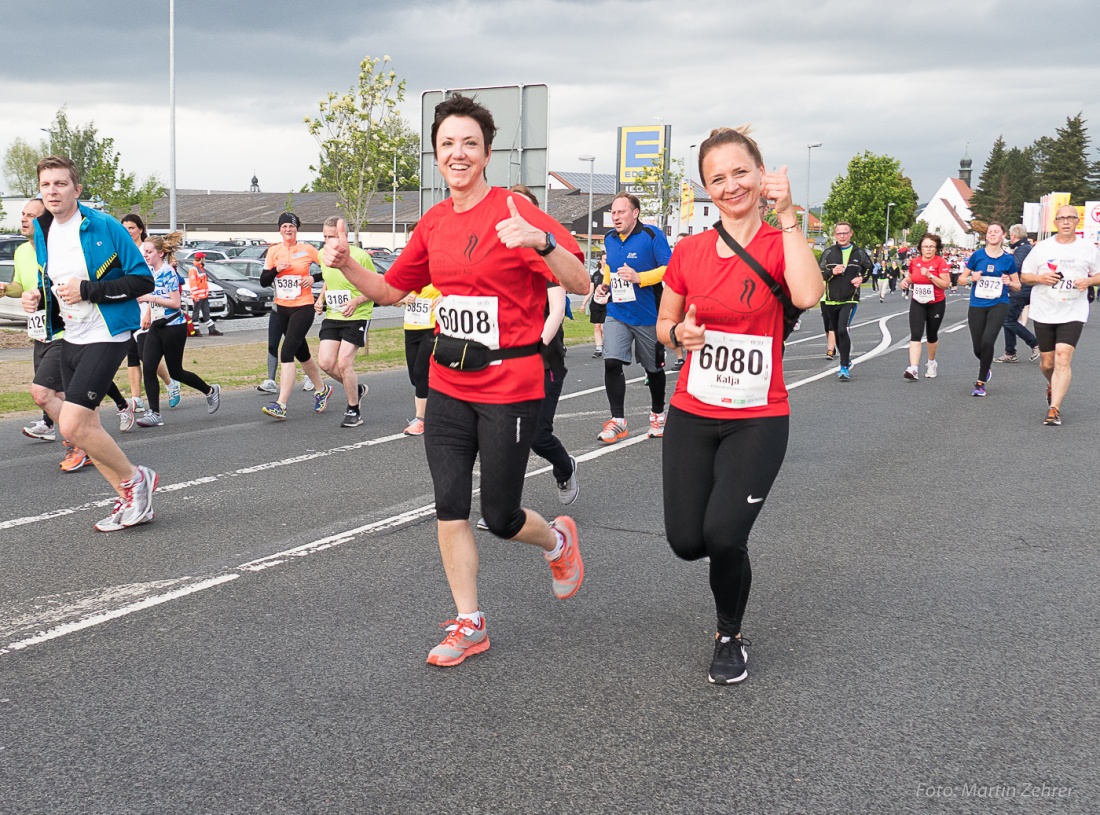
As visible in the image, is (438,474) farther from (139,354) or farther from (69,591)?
(139,354)

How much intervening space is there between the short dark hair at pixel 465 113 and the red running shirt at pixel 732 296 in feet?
2.82

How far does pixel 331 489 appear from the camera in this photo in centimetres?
726

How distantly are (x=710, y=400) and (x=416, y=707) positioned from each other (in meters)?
1.51

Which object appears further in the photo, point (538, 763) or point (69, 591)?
point (69, 591)

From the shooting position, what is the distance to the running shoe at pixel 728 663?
394 cm

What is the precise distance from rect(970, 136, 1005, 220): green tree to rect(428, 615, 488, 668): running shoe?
13831cm

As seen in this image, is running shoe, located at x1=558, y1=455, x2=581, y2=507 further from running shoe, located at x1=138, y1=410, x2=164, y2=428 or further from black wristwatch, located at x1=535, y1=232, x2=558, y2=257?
running shoe, located at x1=138, y1=410, x2=164, y2=428

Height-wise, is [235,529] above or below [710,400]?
below

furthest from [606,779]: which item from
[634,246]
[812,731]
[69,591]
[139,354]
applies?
[139,354]

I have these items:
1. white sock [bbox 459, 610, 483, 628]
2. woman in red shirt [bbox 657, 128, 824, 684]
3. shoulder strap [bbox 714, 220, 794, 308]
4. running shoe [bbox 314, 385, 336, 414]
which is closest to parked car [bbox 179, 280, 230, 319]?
running shoe [bbox 314, 385, 336, 414]

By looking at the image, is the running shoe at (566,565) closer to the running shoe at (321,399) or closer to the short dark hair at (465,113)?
the short dark hair at (465,113)

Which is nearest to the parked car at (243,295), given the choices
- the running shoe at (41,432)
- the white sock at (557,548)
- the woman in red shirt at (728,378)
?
the running shoe at (41,432)

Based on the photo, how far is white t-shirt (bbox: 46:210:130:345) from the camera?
19.9ft

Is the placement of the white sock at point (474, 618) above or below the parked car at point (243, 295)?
below
